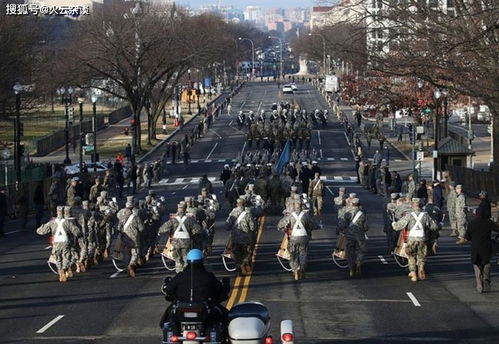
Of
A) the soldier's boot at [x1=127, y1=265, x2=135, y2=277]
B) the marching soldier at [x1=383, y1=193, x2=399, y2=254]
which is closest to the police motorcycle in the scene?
the soldier's boot at [x1=127, y1=265, x2=135, y2=277]

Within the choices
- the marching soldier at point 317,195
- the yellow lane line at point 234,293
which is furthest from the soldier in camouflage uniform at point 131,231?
the marching soldier at point 317,195

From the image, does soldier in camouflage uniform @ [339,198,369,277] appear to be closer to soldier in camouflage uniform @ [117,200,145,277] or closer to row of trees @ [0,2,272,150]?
soldier in camouflage uniform @ [117,200,145,277]

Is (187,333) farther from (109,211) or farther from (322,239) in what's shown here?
(322,239)

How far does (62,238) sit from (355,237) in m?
5.78

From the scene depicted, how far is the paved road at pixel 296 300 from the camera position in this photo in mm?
18438

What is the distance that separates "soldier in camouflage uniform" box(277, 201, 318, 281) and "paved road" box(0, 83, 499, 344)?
317mm

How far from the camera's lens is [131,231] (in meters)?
25.5

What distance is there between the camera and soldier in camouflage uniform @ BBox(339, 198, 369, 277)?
25047 mm

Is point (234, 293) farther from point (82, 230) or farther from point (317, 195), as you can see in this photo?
point (317, 195)

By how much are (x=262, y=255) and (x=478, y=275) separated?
750 cm

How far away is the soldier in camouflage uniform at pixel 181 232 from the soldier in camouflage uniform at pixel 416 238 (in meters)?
4.00

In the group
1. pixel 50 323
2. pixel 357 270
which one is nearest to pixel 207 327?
pixel 50 323

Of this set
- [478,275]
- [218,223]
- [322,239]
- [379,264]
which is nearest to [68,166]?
[218,223]

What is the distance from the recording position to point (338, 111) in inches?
4690
